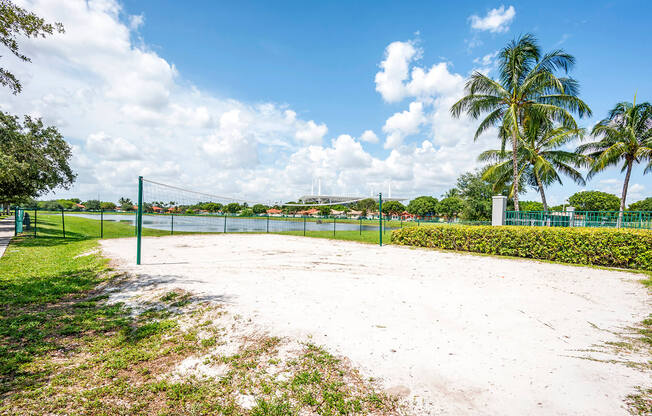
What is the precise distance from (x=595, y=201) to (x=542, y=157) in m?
66.5

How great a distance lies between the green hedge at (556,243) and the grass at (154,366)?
10736 millimetres

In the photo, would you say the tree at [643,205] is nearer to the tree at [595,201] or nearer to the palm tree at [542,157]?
the tree at [595,201]

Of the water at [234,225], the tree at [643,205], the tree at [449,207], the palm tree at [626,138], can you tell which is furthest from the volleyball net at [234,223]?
the tree at [643,205]

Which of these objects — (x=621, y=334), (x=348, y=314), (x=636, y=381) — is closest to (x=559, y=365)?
(x=636, y=381)

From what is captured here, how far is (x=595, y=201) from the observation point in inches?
2512

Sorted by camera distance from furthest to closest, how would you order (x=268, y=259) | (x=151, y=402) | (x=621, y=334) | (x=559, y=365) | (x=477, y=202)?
(x=477, y=202) < (x=268, y=259) < (x=621, y=334) < (x=559, y=365) < (x=151, y=402)

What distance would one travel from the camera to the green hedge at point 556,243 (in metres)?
8.77

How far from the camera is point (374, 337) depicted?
3738 mm

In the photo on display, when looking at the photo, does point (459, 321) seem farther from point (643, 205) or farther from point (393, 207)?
point (393, 207)

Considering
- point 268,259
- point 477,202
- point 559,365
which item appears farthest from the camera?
point 477,202

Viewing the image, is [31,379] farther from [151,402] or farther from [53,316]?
[53,316]

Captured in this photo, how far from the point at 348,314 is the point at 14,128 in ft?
72.8

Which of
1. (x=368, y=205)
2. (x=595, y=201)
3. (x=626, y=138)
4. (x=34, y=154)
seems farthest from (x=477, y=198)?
(x=368, y=205)

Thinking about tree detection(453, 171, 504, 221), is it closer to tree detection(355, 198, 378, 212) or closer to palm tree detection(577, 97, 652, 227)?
palm tree detection(577, 97, 652, 227)
